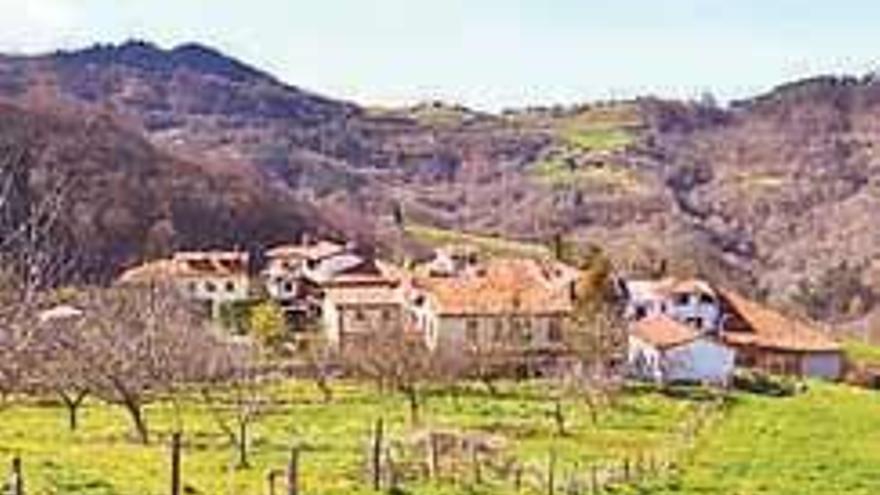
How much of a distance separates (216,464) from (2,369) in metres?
13.5

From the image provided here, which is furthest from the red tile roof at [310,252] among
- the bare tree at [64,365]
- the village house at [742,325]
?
the bare tree at [64,365]

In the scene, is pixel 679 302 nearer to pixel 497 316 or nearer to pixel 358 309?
pixel 497 316

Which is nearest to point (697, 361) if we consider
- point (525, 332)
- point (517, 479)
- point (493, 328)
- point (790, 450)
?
point (525, 332)

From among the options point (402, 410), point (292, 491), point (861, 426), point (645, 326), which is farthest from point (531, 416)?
point (292, 491)

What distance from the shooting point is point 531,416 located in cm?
5909

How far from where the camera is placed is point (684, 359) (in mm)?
77938

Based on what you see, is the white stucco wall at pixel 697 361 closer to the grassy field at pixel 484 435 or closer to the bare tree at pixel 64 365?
the grassy field at pixel 484 435

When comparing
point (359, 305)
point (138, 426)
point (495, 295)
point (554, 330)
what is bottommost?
point (138, 426)

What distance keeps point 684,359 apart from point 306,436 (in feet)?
102

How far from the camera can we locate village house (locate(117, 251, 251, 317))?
96.7 m

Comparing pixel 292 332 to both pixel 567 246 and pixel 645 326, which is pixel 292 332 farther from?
pixel 567 246

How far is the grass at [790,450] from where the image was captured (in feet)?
130

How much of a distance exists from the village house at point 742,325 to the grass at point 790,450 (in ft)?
59.9

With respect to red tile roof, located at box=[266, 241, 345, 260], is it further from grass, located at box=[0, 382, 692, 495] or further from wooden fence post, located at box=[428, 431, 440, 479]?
wooden fence post, located at box=[428, 431, 440, 479]
